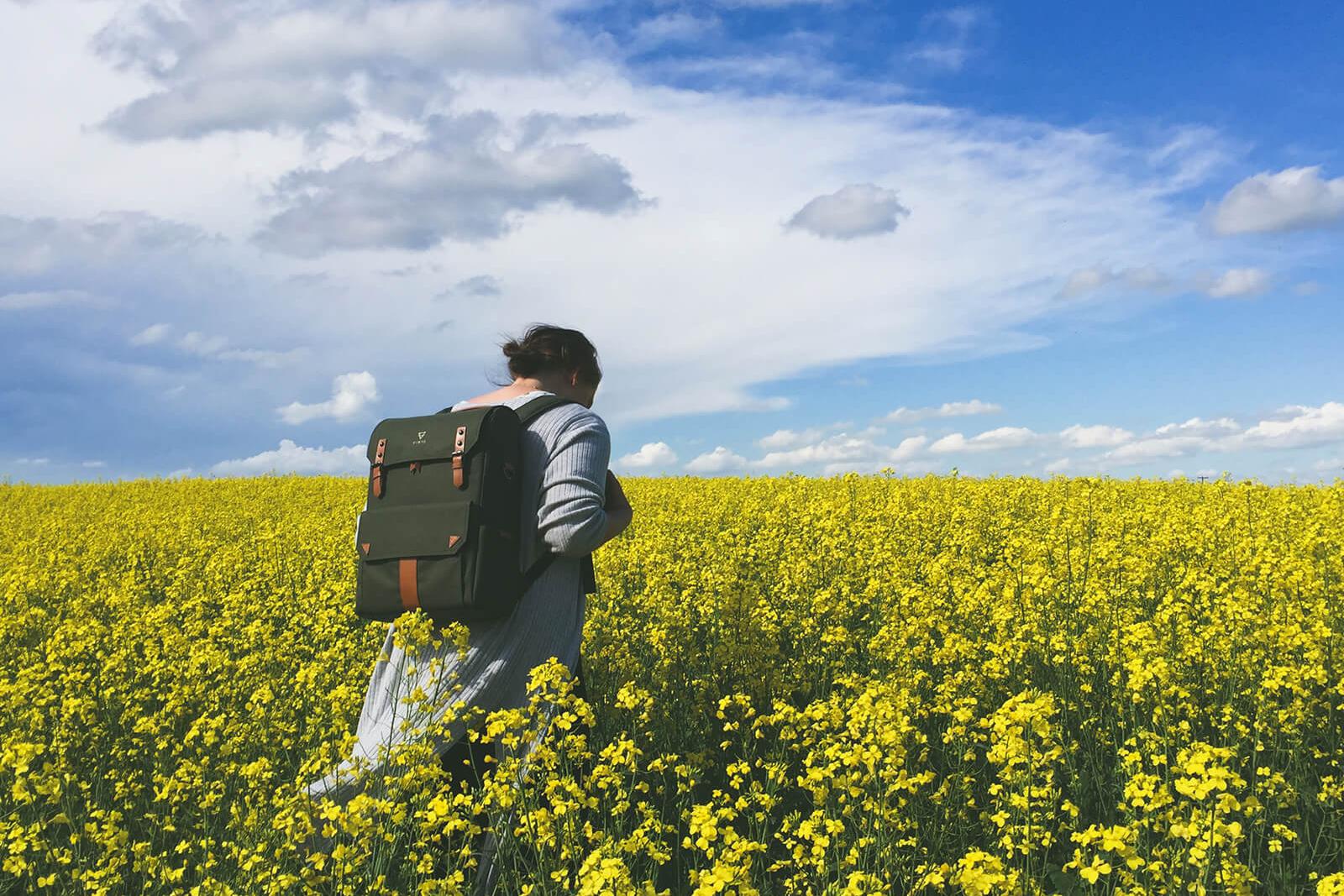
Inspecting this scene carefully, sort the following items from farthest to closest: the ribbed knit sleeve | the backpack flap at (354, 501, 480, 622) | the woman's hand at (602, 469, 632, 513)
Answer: the woman's hand at (602, 469, 632, 513) → the ribbed knit sleeve → the backpack flap at (354, 501, 480, 622)

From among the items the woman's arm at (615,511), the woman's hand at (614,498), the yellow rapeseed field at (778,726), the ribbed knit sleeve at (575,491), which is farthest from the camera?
the woman's hand at (614,498)

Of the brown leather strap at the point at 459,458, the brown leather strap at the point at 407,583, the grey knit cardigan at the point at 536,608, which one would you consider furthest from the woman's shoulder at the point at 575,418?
the brown leather strap at the point at 407,583

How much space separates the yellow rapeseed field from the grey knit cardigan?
168 millimetres

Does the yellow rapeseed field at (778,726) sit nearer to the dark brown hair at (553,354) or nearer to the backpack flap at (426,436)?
the backpack flap at (426,436)

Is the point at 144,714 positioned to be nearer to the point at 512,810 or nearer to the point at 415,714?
the point at 415,714

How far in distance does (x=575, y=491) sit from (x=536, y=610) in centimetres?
48

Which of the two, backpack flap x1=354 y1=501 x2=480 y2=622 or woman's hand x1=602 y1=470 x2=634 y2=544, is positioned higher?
woman's hand x1=602 y1=470 x2=634 y2=544

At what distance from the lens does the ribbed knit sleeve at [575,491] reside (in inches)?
141

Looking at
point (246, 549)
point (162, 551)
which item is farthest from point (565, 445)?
point (162, 551)

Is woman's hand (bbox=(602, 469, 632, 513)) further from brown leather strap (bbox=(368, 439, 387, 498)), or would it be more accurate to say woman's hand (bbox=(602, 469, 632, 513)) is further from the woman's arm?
brown leather strap (bbox=(368, 439, 387, 498))

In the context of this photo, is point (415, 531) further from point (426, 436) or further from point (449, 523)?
point (426, 436)

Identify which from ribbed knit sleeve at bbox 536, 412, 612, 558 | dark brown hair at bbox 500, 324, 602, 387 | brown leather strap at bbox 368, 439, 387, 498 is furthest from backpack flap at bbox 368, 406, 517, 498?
dark brown hair at bbox 500, 324, 602, 387

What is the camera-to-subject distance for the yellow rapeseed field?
2.87 metres

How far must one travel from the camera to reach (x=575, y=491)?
11.8ft
